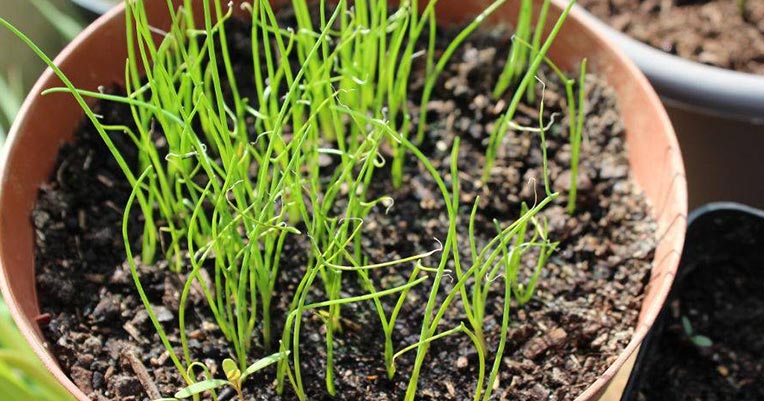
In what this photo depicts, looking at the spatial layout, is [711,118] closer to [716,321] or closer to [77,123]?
[716,321]

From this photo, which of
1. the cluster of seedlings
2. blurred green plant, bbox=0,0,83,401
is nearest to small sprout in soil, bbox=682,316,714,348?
the cluster of seedlings

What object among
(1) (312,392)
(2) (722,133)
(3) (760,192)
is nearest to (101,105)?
(1) (312,392)

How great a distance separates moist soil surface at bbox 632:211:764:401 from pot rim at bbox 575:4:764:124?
12cm

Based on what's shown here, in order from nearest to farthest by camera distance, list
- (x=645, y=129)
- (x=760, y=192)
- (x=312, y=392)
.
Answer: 1. (x=312, y=392)
2. (x=645, y=129)
3. (x=760, y=192)

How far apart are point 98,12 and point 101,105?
181 millimetres

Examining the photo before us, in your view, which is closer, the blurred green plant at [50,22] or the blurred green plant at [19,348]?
the blurred green plant at [19,348]

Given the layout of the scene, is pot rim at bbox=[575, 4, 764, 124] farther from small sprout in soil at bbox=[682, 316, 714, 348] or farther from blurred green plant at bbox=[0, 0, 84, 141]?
blurred green plant at bbox=[0, 0, 84, 141]

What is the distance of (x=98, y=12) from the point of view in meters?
1.00

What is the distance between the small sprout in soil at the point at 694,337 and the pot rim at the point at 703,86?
0.78ft

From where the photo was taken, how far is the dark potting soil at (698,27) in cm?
110

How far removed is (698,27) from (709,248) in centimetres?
30

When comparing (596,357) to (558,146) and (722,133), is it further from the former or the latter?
(722,133)

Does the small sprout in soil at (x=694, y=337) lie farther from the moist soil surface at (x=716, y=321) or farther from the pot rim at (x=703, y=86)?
the pot rim at (x=703, y=86)

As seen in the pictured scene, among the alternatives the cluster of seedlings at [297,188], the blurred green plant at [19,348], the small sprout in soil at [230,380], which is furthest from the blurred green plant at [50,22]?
the small sprout in soil at [230,380]
